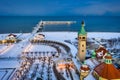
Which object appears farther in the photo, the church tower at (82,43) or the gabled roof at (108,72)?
the church tower at (82,43)

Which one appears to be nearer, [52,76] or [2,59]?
[52,76]

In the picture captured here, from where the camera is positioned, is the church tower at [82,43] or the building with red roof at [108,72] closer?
the building with red roof at [108,72]

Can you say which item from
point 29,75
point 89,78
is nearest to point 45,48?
point 29,75

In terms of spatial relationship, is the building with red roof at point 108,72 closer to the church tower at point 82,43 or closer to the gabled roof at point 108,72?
the gabled roof at point 108,72

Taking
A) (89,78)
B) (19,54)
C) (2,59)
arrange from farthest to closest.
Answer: (19,54), (2,59), (89,78)

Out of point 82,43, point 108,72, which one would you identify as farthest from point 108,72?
point 82,43

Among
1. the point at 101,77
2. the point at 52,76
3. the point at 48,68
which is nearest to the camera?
the point at 101,77

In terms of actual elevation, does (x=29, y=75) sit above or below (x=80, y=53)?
below

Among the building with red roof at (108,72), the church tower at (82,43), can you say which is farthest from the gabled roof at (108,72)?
the church tower at (82,43)

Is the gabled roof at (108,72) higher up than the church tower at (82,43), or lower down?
lower down

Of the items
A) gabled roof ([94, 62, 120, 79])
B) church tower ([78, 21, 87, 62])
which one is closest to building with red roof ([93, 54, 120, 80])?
gabled roof ([94, 62, 120, 79])

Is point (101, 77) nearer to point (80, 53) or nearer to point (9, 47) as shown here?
point (80, 53)
